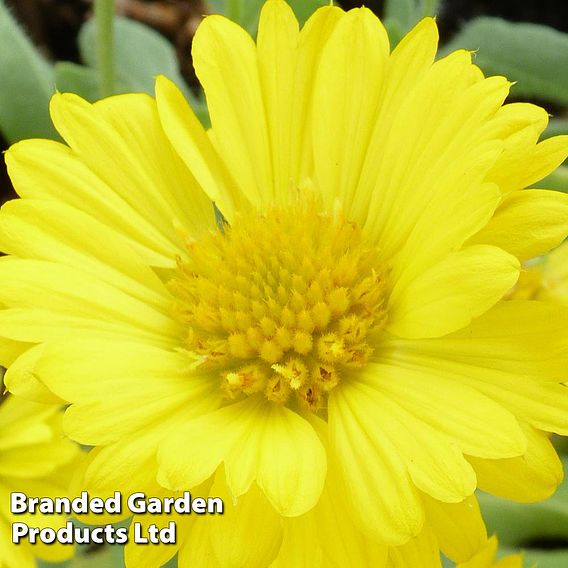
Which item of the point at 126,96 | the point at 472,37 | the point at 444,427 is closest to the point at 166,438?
the point at 444,427

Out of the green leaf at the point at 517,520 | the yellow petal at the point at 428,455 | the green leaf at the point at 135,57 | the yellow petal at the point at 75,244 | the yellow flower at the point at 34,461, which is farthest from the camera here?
the green leaf at the point at 135,57

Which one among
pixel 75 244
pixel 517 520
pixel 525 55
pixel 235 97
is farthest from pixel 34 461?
pixel 525 55

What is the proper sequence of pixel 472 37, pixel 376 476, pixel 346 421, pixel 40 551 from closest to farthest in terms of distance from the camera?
pixel 376 476
pixel 346 421
pixel 40 551
pixel 472 37

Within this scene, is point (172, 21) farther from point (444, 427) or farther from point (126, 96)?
point (444, 427)

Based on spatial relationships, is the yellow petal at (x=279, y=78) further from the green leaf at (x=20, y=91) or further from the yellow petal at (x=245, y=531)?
the green leaf at (x=20, y=91)

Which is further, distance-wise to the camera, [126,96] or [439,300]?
[126,96]

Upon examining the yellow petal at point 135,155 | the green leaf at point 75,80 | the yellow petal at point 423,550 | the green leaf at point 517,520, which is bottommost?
the green leaf at point 517,520

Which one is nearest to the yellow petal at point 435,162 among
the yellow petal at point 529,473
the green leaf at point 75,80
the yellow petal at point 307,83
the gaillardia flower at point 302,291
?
the gaillardia flower at point 302,291
